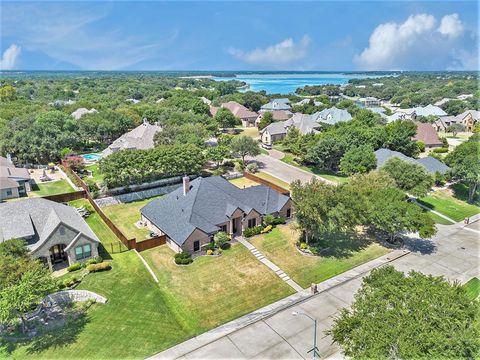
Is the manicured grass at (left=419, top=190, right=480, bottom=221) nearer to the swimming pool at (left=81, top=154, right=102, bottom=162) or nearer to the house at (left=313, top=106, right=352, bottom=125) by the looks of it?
the house at (left=313, top=106, right=352, bottom=125)

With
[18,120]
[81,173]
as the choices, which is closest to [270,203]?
[81,173]

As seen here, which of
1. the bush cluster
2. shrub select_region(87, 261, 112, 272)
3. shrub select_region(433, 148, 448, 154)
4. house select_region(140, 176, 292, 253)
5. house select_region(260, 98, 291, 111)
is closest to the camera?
shrub select_region(87, 261, 112, 272)

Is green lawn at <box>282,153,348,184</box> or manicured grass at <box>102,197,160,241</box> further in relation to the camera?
green lawn at <box>282,153,348,184</box>

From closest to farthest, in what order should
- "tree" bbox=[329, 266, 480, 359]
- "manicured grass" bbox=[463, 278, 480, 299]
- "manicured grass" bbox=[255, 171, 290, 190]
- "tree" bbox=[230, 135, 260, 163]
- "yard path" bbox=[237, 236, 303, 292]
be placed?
1. "tree" bbox=[329, 266, 480, 359]
2. "manicured grass" bbox=[463, 278, 480, 299]
3. "yard path" bbox=[237, 236, 303, 292]
4. "manicured grass" bbox=[255, 171, 290, 190]
5. "tree" bbox=[230, 135, 260, 163]

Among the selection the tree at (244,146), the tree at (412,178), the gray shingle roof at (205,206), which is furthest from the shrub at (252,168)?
the tree at (412,178)

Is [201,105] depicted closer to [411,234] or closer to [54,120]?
[54,120]

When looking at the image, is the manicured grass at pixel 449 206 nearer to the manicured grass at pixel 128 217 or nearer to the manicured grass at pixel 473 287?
the manicured grass at pixel 473 287

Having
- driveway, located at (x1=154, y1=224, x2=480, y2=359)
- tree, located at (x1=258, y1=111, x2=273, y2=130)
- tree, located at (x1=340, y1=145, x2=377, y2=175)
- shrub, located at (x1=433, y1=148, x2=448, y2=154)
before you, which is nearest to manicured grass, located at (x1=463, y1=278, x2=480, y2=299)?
driveway, located at (x1=154, y1=224, x2=480, y2=359)
